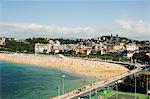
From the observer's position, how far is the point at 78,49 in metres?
93.1

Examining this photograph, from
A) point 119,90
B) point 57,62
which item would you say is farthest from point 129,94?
point 57,62

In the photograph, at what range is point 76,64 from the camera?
6644 cm

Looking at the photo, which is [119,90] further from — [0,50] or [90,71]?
[0,50]

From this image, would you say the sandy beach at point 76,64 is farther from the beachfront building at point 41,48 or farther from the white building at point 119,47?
the white building at point 119,47

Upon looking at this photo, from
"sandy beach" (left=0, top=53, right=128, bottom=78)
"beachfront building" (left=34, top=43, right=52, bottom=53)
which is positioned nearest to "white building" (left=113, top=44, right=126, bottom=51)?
"beachfront building" (left=34, top=43, right=52, bottom=53)

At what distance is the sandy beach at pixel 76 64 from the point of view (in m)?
55.6

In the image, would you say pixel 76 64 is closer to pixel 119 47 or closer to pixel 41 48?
pixel 41 48

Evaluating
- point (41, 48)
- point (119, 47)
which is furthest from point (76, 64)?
point (119, 47)

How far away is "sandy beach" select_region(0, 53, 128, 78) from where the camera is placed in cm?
5561

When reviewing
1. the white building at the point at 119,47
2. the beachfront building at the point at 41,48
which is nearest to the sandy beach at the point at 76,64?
the beachfront building at the point at 41,48

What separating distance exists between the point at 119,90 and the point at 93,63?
34.3 m

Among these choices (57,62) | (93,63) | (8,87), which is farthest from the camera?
(57,62)

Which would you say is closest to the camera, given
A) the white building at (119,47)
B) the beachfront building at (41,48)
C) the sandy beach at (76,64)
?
the sandy beach at (76,64)

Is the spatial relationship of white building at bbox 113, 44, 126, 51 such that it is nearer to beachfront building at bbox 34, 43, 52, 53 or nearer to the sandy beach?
beachfront building at bbox 34, 43, 52, 53
